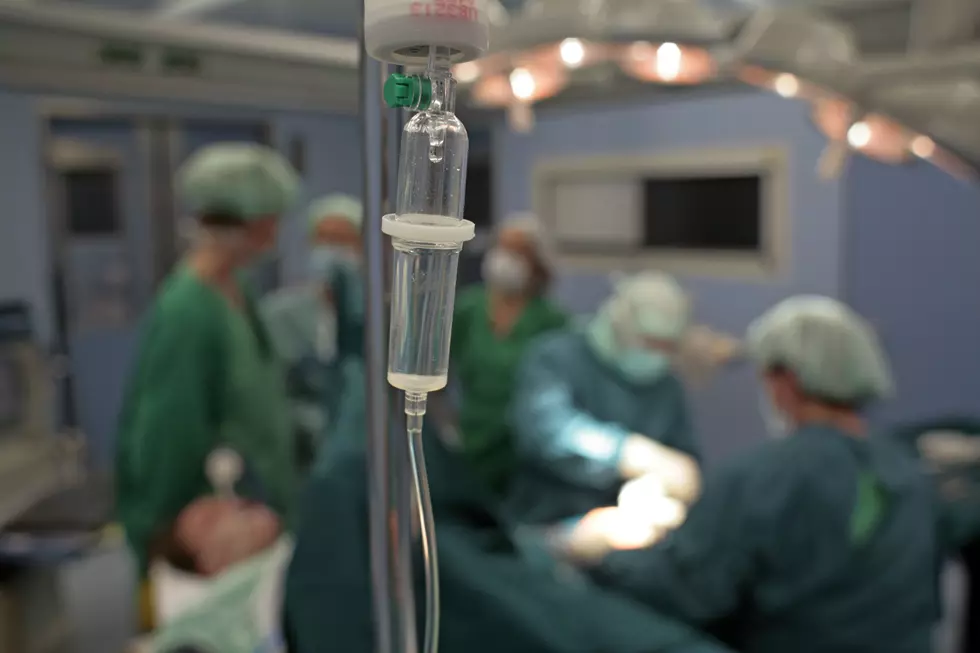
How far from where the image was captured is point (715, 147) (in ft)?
10.8

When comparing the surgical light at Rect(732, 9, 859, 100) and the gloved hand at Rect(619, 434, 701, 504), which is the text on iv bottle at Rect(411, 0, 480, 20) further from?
the gloved hand at Rect(619, 434, 701, 504)

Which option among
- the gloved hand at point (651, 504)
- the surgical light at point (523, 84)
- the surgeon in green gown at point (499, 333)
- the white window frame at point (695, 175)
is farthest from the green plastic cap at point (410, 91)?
the white window frame at point (695, 175)

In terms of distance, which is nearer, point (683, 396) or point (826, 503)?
point (826, 503)

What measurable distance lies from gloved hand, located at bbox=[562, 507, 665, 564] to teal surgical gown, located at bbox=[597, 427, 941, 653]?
20 cm

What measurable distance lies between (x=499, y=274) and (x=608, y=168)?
3.09ft

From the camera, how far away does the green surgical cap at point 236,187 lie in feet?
6.18

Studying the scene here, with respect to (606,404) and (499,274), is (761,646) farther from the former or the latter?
(499,274)

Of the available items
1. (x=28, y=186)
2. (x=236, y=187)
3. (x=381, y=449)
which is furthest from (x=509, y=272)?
(x=381, y=449)

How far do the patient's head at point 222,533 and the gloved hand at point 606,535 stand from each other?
624mm

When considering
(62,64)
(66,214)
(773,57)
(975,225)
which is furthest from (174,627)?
(975,225)

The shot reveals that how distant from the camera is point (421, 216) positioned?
456mm

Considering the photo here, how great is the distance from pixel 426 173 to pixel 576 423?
2040mm

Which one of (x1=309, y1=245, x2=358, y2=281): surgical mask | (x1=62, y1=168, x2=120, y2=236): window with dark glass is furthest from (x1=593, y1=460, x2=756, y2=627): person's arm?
(x1=62, y1=168, x2=120, y2=236): window with dark glass

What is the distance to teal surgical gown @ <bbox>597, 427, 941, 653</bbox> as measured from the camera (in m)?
1.44
